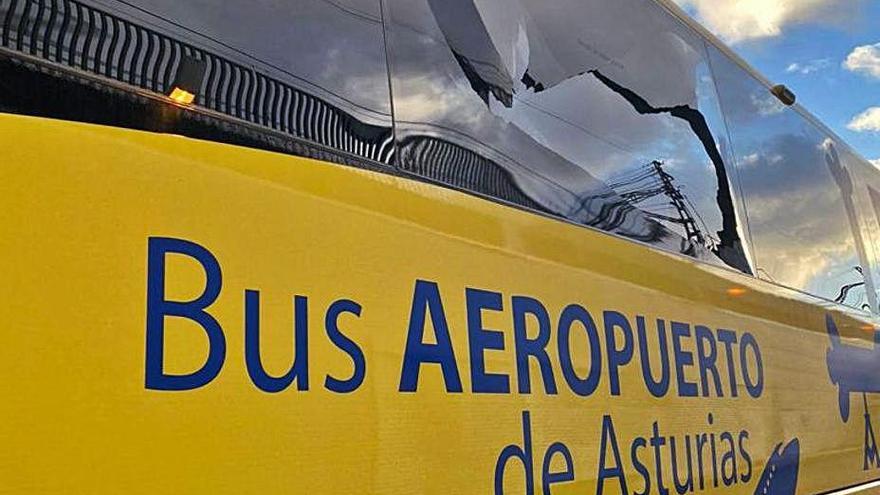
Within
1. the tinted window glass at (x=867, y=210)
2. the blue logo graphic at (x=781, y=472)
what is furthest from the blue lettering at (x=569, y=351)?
the tinted window glass at (x=867, y=210)

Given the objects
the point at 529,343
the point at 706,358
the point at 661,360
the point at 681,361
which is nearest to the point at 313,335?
the point at 529,343

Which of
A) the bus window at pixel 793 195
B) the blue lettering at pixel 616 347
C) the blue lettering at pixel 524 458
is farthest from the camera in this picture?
the bus window at pixel 793 195

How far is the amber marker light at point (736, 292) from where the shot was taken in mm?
3135

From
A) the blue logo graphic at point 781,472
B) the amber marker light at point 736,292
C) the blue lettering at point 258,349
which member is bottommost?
the blue logo graphic at point 781,472

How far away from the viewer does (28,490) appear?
1.18 m

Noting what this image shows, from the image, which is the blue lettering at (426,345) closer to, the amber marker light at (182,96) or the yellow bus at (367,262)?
the yellow bus at (367,262)

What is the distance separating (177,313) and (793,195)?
358 cm

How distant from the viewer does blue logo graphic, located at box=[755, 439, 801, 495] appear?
3027mm

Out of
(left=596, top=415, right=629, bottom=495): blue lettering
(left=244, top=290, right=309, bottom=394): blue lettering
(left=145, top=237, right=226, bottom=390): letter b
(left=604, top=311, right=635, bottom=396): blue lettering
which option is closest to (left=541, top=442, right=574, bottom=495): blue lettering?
(left=596, top=415, right=629, bottom=495): blue lettering

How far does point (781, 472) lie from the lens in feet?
10.4

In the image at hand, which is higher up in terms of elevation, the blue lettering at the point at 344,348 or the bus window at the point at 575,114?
the bus window at the point at 575,114

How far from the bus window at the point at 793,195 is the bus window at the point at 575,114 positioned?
0.77 feet

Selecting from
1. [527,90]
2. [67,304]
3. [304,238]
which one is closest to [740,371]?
[527,90]

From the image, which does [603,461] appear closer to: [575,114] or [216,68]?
[575,114]
